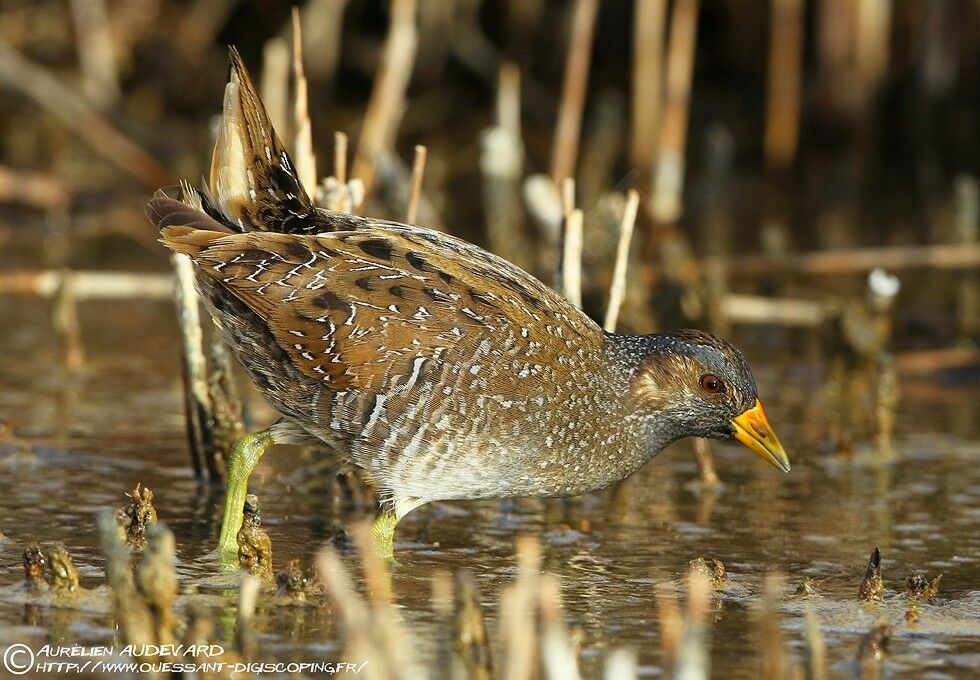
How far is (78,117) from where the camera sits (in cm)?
1138

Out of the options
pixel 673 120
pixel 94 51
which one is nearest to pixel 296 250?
pixel 673 120

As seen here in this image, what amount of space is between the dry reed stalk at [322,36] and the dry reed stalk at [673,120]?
3018 mm

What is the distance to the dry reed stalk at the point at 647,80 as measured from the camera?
1181 centimetres

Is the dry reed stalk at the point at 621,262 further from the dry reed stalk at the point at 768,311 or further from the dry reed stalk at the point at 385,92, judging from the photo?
the dry reed stalk at the point at 768,311

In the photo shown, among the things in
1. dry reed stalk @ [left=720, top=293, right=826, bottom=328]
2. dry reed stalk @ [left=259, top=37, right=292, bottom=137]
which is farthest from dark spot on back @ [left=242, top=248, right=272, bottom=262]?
dry reed stalk @ [left=720, top=293, right=826, bottom=328]

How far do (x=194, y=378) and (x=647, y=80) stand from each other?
684cm

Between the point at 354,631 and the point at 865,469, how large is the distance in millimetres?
3824

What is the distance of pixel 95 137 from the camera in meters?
A: 11.4

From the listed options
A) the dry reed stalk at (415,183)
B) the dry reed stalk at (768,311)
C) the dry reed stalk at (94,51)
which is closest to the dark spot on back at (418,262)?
the dry reed stalk at (415,183)

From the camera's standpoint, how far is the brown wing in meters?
5.04

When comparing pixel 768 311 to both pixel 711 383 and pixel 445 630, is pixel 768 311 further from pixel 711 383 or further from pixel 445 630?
pixel 445 630

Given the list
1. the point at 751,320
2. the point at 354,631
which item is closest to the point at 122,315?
the point at 751,320

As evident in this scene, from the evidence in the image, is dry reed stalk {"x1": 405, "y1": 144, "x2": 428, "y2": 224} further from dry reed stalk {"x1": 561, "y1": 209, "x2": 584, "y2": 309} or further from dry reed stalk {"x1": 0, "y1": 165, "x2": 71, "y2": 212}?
dry reed stalk {"x1": 0, "y1": 165, "x2": 71, "y2": 212}

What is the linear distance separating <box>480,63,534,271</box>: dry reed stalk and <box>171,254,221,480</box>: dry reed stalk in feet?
12.9
